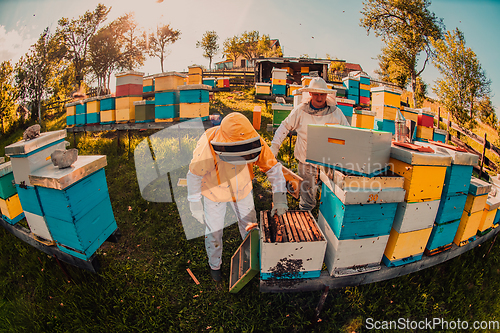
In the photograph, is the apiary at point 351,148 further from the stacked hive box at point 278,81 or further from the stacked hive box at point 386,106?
the stacked hive box at point 278,81

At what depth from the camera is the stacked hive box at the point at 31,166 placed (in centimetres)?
196

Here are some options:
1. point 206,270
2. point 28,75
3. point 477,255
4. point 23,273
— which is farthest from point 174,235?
point 28,75

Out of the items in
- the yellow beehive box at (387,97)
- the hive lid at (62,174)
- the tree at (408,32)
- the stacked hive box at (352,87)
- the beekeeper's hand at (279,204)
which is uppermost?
the tree at (408,32)

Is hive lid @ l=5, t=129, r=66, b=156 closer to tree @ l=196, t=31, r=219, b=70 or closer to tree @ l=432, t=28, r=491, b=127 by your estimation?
tree @ l=432, t=28, r=491, b=127

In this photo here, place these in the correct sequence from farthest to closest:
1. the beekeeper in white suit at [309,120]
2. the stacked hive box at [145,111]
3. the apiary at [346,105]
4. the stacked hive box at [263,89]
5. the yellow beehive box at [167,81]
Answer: the stacked hive box at [263,89] → the apiary at [346,105] → the stacked hive box at [145,111] → the yellow beehive box at [167,81] → the beekeeper in white suit at [309,120]

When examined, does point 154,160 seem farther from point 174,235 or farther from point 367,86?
point 367,86

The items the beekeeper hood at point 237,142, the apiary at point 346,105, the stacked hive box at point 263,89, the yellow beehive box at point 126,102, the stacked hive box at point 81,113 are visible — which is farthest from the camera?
the stacked hive box at point 263,89

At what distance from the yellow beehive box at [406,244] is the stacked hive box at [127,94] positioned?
532 cm

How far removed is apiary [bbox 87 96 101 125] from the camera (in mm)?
5422

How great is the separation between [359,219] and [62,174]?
2.63 meters

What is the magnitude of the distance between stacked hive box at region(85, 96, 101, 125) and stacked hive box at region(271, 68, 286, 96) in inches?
230

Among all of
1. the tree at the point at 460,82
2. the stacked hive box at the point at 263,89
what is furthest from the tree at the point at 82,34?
the tree at the point at 460,82

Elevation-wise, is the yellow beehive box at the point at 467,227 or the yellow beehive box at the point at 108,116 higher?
the yellow beehive box at the point at 108,116

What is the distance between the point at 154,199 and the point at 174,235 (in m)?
1.03
